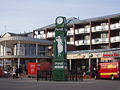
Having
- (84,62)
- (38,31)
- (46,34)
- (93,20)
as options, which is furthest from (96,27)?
(38,31)

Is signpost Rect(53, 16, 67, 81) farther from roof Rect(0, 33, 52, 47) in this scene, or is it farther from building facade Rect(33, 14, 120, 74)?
roof Rect(0, 33, 52, 47)

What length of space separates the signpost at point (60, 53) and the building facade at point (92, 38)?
25.2 m

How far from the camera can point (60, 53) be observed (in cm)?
2889

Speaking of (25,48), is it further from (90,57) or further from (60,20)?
(60,20)

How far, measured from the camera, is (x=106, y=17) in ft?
211

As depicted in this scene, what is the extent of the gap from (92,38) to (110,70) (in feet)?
105

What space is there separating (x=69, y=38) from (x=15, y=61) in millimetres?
16238

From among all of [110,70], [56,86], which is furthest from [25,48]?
[56,86]

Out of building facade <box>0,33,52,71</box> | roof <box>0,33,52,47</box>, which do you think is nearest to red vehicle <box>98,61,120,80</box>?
building facade <box>0,33,52,71</box>

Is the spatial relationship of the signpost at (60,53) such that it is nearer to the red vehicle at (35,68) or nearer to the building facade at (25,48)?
the red vehicle at (35,68)

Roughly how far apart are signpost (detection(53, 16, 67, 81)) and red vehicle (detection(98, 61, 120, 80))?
29.0 ft

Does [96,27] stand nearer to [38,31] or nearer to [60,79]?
[38,31]

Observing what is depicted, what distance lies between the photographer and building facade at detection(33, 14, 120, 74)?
57925 mm

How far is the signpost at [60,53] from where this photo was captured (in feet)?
92.8
